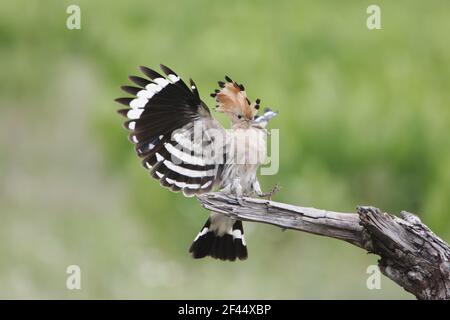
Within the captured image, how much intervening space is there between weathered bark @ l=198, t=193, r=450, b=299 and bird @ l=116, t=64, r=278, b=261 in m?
0.28

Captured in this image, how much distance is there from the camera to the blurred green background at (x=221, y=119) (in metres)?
5.66

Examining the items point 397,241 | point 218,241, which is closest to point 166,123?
point 218,241

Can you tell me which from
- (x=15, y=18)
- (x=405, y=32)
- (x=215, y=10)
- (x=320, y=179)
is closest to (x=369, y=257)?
(x=320, y=179)

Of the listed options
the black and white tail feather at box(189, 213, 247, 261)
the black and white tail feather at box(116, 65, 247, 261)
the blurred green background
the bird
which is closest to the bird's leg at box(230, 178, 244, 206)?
the bird

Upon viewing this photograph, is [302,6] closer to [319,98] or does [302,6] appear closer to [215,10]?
[215,10]

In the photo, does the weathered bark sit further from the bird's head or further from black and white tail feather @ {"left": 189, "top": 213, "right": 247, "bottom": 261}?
black and white tail feather @ {"left": 189, "top": 213, "right": 247, "bottom": 261}

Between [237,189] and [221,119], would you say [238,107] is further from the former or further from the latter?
[221,119]

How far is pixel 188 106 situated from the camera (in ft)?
11.4

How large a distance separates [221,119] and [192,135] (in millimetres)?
2278

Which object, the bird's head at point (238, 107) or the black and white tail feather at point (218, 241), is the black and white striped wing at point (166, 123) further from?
the black and white tail feather at point (218, 241)

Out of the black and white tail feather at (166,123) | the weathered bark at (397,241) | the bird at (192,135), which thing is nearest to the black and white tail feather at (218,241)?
the bird at (192,135)

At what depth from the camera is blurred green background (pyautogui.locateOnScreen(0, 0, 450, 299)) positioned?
18.6ft

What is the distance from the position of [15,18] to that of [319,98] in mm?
2451

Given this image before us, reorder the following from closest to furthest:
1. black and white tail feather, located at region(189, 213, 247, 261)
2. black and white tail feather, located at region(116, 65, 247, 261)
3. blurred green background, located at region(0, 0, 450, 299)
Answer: black and white tail feather, located at region(116, 65, 247, 261), black and white tail feather, located at region(189, 213, 247, 261), blurred green background, located at region(0, 0, 450, 299)
